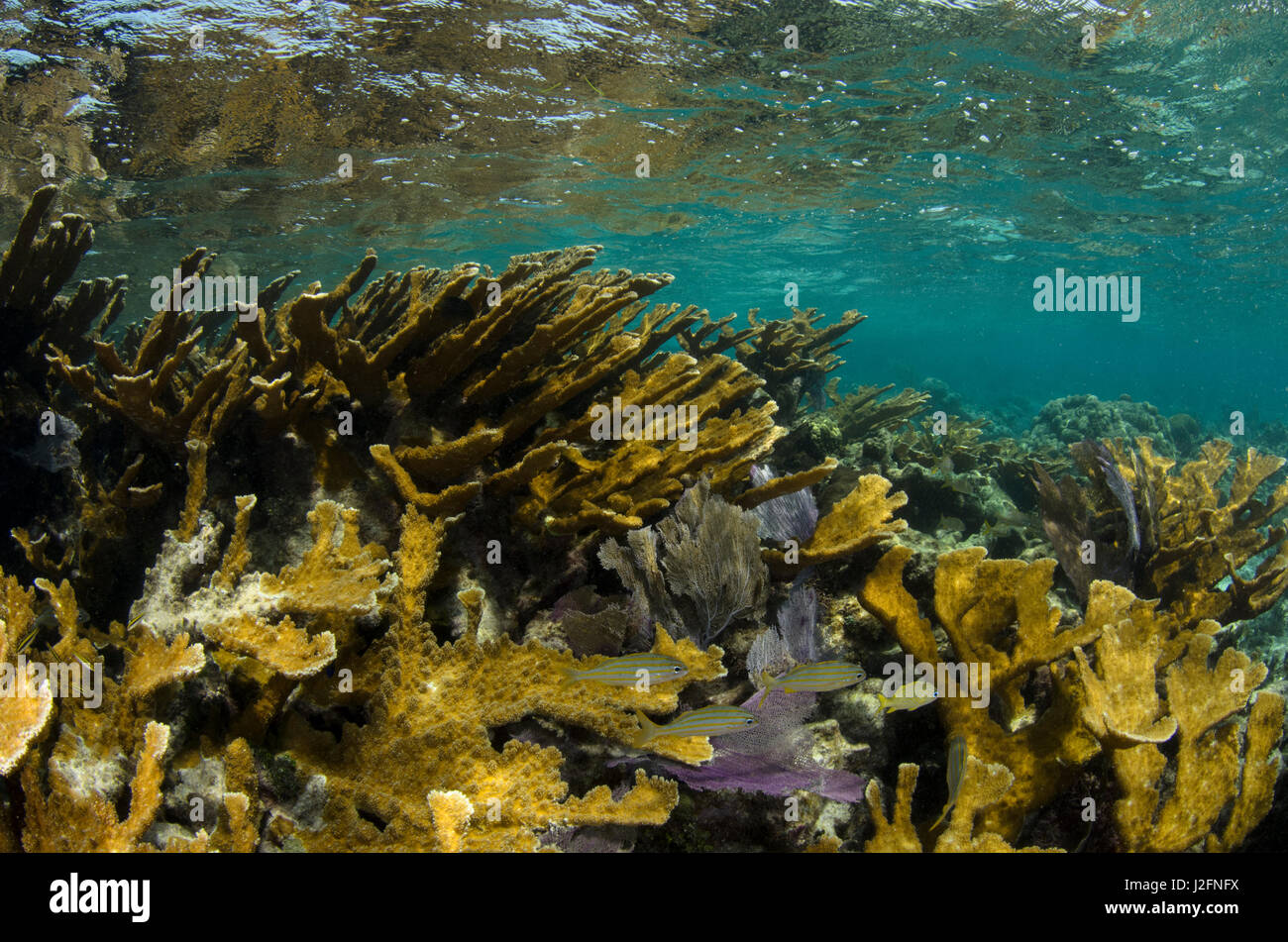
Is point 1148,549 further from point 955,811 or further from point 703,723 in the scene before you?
point 703,723

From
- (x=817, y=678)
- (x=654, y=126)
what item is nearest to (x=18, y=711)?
(x=817, y=678)

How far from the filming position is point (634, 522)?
3008mm

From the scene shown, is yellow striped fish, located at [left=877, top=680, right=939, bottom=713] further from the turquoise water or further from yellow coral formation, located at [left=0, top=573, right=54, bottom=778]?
the turquoise water

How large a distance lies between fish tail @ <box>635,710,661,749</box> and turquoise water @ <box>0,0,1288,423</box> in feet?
35.3

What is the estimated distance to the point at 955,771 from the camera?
7.98 feet

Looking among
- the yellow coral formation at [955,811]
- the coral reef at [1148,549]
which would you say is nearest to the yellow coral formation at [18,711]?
the yellow coral formation at [955,811]

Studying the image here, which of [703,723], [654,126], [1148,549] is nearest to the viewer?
[703,723]

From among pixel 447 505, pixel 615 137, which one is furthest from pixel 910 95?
pixel 447 505

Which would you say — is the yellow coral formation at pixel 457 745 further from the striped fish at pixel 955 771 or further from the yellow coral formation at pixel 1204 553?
the yellow coral formation at pixel 1204 553

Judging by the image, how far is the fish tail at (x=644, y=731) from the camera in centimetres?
237

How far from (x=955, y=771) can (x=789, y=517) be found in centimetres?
152

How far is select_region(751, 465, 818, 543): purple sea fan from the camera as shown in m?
3.50
